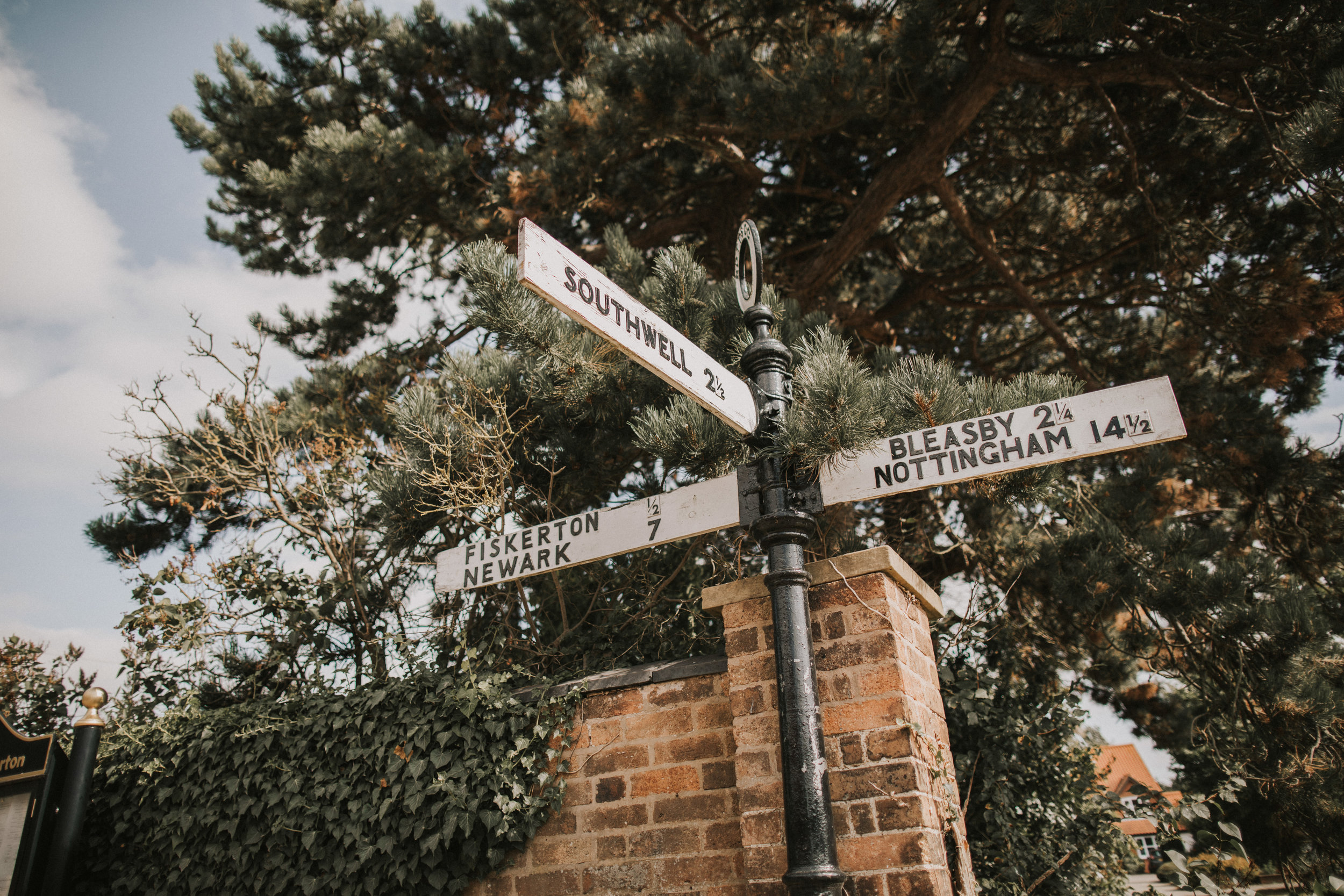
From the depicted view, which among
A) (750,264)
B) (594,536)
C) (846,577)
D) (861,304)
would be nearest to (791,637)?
(846,577)

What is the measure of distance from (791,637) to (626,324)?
1099 mm

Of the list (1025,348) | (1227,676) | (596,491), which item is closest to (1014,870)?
(1227,676)

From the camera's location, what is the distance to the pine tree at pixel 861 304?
3.96 m

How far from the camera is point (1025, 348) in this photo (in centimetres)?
732

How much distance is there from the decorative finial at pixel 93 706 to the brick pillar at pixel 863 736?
12.0ft

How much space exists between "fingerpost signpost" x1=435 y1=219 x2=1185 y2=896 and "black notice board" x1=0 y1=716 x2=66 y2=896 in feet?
10.5

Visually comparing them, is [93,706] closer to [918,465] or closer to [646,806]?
[646,806]

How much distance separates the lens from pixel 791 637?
7.64ft

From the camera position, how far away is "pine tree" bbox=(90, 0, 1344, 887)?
3.96 m

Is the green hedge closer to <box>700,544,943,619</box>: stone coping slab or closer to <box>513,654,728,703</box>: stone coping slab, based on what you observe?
<box>513,654,728,703</box>: stone coping slab

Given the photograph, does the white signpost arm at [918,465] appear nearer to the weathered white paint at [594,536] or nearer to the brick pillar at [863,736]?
the weathered white paint at [594,536]

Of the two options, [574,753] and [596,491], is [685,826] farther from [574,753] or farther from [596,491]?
[596,491]

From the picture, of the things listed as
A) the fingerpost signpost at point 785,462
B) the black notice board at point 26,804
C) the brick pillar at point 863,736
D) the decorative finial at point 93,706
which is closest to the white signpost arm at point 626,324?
the fingerpost signpost at point 785,462

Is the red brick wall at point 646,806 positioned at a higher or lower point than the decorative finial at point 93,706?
lower
